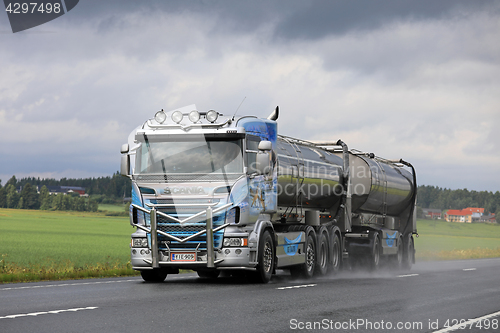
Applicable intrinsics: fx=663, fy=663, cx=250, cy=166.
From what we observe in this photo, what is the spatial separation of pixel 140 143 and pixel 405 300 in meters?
6.69

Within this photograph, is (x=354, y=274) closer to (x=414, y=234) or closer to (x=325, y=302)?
(x=414, y=234)

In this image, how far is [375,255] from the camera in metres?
22.6

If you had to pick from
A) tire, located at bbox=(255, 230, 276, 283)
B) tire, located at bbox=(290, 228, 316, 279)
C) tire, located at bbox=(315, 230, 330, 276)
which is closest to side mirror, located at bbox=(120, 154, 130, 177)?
tire, located at bbox=(255, 230, 276, 283)

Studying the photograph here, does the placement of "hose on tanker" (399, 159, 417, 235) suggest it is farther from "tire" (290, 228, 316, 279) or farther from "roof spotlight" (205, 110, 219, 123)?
"roof spotlight" (205, 110, 219, 123)

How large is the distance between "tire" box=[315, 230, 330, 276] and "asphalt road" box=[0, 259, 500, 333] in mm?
3306

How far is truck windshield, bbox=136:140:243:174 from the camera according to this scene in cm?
1451

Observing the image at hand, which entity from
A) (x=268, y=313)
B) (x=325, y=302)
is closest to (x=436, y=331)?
(x=268, y=313)

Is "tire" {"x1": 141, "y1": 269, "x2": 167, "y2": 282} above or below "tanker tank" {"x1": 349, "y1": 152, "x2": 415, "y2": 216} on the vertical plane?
below

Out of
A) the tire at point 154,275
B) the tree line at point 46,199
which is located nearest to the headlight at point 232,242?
the tire at point 154,275

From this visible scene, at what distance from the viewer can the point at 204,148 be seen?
14.7 metres

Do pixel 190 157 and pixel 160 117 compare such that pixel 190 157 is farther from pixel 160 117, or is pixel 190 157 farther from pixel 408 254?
pixel 408 254

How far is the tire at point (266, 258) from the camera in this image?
15062 mm

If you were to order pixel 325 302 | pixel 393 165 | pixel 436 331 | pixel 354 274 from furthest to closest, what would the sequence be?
pixel 393 165 → pixel 354 274 → pixel 325 302 → pixel 436 331

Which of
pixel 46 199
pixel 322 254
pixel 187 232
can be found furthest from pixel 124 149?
pixel 46 199
